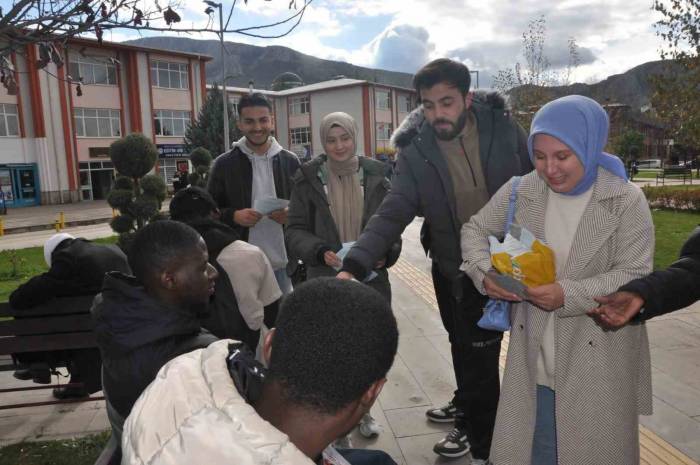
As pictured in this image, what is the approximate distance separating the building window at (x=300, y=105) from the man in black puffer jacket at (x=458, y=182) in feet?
190

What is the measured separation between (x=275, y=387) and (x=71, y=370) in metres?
3.37

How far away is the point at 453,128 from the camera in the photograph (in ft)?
9.17

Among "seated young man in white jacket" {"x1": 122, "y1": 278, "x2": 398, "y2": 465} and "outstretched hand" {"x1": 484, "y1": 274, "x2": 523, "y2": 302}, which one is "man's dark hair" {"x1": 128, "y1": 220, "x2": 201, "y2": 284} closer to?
"seated young man in white jacket" {"x1": 122, "y1": 278, "x2": 398, "y2": 465}

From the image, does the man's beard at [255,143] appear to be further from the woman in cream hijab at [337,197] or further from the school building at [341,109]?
the school building at [341,109]

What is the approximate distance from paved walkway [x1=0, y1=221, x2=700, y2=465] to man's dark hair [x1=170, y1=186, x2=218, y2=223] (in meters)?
1.74

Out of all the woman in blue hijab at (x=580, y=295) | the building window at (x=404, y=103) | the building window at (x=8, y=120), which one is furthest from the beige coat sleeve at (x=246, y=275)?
the building window at (x=404, y=103)

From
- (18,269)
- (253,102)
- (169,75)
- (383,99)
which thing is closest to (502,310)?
(253,102)

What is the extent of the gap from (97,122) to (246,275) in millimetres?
39403

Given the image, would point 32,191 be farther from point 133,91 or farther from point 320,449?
point 320,449

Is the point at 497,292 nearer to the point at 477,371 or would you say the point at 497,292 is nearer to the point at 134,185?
the point at 477,371

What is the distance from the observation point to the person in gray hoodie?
4.08m

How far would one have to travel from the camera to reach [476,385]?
288 centimetres

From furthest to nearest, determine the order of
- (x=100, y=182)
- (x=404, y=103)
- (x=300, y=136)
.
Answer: (x=404, y=103), (x=300, y=136), (x=100, y=182)

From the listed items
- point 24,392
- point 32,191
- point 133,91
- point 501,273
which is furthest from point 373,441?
point 133,91
